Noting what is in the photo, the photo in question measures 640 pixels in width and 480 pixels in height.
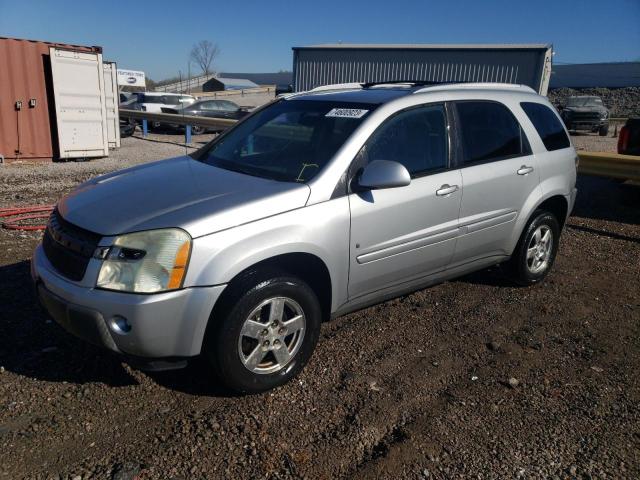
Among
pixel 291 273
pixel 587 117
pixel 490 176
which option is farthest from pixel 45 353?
pixel 587 117

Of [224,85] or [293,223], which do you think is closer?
[293,223]

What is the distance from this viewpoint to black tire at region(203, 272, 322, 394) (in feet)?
9.35

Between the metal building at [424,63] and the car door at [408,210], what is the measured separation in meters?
17.8

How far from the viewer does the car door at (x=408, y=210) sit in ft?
11.3

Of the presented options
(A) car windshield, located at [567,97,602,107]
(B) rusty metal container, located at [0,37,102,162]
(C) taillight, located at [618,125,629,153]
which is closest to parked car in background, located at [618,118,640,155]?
(C) taillight, located at [618,125,629,153]

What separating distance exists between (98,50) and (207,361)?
466 inches

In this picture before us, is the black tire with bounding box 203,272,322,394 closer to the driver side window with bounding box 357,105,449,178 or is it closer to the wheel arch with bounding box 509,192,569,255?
the driver side window with bounding box 357,105,449,178

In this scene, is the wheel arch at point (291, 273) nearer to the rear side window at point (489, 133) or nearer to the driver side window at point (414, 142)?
the driver side window at point (414, 142)

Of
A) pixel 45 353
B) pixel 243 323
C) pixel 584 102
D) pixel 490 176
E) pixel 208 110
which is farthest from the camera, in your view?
pixel 584 102

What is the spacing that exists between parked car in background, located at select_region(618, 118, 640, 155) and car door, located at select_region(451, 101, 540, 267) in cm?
480

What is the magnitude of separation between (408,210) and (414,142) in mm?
541

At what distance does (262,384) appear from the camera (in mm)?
3121

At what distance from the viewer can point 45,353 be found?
3.53m

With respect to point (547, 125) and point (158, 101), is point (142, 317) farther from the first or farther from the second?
point (158, 101)
